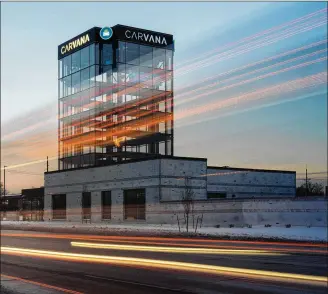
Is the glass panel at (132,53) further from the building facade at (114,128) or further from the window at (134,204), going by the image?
the window at (134,204)

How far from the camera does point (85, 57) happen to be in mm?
66188

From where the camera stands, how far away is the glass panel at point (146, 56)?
6471cm

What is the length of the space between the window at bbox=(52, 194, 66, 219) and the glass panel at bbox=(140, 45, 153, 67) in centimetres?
1978

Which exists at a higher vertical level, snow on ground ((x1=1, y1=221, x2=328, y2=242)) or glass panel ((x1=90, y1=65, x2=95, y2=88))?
glass panel ((x1=90, y1=65, x2=95, y2=88))

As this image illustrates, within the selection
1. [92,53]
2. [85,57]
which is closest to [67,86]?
[85,57]

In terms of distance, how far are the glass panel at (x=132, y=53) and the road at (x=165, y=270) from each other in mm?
45977

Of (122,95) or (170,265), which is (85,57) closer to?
(122,95)

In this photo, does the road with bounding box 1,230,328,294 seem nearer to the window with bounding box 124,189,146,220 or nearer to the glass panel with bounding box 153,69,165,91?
the window with bounding box 124,189,146,220

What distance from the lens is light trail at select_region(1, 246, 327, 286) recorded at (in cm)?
1251

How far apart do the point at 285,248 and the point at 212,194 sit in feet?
113

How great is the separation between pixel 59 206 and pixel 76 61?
64.8 ft

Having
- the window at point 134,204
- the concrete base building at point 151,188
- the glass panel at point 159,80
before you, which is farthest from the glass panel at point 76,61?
the window at point 134,204

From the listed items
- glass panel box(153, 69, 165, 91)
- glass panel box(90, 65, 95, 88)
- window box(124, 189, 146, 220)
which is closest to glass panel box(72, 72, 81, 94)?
glass panel box(90, 65, 95, 88)

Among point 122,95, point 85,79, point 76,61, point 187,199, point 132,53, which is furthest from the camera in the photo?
point 76,61
